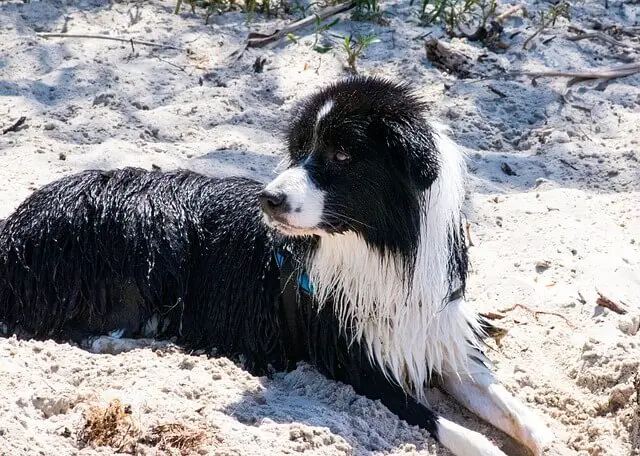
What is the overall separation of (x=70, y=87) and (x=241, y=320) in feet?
8.61

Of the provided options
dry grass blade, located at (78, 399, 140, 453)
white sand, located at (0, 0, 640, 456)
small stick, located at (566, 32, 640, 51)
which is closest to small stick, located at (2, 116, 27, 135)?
white sand, located at (0, 0, 640, 456)

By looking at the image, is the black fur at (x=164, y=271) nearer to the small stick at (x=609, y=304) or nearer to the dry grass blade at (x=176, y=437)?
the dry grass blade at (x=176, y=437)

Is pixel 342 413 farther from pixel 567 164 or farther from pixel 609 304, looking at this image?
pixel 567 164

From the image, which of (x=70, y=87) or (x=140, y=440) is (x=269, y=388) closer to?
(x=140, y=440)

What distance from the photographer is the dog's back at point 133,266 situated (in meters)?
4.14

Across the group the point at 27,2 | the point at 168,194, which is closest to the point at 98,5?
the point at 27,2

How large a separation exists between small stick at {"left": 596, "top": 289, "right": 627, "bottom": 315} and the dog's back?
1.58 metres

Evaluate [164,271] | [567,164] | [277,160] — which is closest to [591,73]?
[567,164]

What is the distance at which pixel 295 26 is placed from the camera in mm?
6984

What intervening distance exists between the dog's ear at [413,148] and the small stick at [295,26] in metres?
3.50

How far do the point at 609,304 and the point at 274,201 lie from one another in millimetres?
1922

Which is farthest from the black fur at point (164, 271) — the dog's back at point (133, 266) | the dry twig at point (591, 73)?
the dry twig at point (591, 73)

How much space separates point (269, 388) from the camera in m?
3.79

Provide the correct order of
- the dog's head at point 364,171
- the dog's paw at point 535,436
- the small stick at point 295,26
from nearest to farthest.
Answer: the dog's head at point 364,171 → the dog's paw at point 535,436 → the small stick at point 295,26
